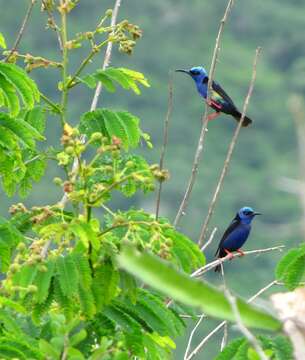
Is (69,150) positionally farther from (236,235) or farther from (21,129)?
(236,235)

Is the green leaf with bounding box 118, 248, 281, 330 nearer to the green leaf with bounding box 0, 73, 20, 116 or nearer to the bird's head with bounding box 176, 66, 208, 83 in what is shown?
the green leaf with bounding box 0, 73, 20, 116

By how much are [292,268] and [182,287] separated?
6.41 feet

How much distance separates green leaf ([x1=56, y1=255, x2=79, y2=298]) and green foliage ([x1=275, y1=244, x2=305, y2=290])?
69cm

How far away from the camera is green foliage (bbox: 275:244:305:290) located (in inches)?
177

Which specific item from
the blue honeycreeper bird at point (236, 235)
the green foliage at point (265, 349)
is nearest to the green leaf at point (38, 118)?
the green foliage at point (265, 349)

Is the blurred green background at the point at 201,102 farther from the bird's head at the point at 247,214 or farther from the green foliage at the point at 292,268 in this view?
the green foliage at the point at 292,268

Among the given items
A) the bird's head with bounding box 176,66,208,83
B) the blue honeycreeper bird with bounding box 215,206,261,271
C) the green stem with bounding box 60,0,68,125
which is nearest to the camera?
the green stem with bounding box 60,0,68,125

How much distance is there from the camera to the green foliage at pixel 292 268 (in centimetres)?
451

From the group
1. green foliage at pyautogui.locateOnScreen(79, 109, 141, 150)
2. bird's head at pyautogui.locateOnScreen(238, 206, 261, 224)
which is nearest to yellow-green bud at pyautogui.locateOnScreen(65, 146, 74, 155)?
green foliage at pyautogui.locateOnScreen(79, 109, 141, 150)

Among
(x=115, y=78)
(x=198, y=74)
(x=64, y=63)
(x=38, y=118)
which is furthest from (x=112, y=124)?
(x=198, y=74)

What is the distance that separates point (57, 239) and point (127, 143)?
1.10 meters

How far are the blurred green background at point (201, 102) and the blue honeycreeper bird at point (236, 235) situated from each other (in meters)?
28.7

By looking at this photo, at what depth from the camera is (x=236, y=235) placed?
352 inches

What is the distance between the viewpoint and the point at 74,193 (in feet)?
13.2
